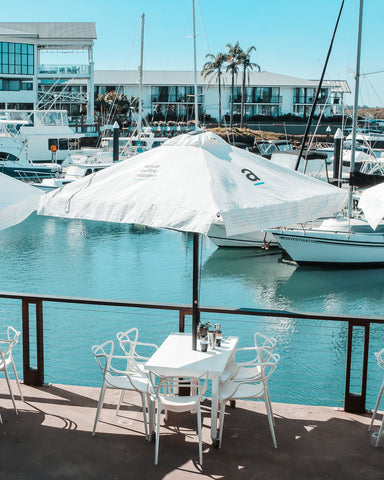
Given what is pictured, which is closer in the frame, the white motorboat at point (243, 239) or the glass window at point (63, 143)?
the white motorboat at point (243, 239)

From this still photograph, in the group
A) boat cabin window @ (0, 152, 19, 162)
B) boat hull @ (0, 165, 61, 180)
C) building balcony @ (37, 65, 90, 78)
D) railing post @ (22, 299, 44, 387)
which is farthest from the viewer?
building balcony @ (37, 65, 90, 78)

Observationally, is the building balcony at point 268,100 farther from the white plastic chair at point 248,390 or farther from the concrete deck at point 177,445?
the white plastic chair at point 248,390

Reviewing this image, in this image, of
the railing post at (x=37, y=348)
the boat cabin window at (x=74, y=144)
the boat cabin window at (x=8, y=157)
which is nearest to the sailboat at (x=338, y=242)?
the railing post at (x=37, y=348)

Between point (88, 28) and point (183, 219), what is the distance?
57.4 m

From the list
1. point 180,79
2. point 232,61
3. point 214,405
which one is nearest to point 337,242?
point 214,405

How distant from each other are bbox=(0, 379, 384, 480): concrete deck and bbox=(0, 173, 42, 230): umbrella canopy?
1.71 m

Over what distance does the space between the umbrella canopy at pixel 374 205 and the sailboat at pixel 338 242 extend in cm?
1535

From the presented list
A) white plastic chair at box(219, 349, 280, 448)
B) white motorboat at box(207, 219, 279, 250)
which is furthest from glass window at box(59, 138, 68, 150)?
white plastic chair at box(219, 349, 280, 448)

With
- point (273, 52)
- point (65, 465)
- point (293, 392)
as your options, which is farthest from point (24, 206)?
point (273, 52)

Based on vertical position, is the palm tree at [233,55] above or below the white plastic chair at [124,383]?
above

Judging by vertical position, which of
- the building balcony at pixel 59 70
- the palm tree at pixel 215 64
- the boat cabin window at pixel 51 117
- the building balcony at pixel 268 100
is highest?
the palm tree at pixel 215 64

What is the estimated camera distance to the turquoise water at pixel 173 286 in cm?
1415

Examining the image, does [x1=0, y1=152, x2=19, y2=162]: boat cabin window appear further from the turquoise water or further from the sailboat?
the sailboat

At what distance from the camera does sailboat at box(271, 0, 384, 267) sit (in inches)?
828
